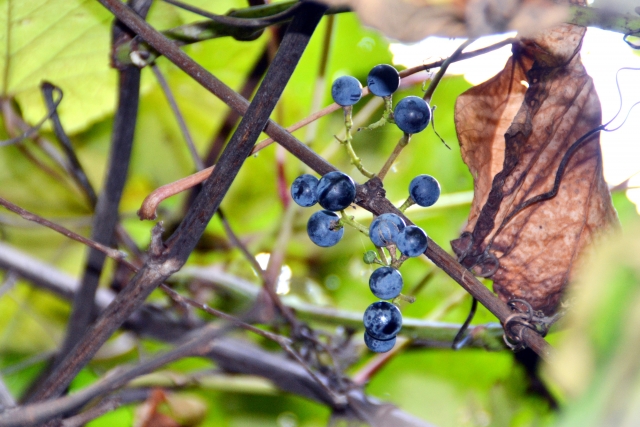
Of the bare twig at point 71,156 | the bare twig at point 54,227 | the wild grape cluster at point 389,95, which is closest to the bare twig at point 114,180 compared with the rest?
the bare twig at point 71,156

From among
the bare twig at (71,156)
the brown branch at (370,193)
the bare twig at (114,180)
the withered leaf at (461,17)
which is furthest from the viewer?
the bare twig at (71,156)

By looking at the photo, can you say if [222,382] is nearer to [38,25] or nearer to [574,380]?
[38,25]

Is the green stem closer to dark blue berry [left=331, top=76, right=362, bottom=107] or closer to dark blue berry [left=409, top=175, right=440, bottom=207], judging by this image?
dark blue berry [left=409, top=175, right=440, bottom=207]

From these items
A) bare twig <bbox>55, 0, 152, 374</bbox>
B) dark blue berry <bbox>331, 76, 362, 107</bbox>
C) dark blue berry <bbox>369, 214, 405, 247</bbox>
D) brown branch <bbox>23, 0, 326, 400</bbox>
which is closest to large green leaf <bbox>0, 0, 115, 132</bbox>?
bare twig <bbox>55, 0, 152, 374</bbox>

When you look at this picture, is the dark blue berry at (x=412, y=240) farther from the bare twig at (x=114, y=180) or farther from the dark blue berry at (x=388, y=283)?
the bare twig at (x=114, y=180)

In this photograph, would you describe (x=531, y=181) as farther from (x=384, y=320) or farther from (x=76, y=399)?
(x=76, y=399)

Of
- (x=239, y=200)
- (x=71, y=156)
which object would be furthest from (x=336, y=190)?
(x=239, y=200)

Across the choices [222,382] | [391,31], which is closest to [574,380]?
[391,31]
